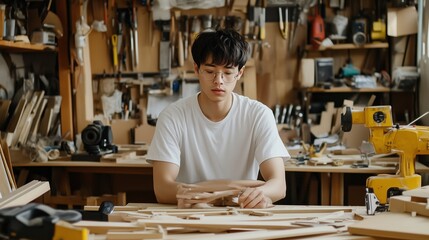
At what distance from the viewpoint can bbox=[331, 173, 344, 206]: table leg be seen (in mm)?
3660

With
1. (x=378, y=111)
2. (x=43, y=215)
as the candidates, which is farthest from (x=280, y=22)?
(x=43, y=215)

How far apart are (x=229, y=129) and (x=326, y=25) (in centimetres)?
215

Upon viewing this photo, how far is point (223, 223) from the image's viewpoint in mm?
1703

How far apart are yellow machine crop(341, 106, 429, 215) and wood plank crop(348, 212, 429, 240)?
256 millimetres

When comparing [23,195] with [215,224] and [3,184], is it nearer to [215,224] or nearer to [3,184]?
[215,224]

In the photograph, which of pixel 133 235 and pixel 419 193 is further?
pixel 419 193

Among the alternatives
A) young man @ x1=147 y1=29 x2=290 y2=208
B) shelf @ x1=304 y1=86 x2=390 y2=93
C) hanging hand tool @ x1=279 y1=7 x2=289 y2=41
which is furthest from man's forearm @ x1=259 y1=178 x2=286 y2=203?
hanging hand tool @ x1=279 y1=7 x2=289 y2=41

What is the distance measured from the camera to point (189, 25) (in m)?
4.51

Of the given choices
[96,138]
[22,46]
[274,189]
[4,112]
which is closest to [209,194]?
[274,189]

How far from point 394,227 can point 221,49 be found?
1.13 m

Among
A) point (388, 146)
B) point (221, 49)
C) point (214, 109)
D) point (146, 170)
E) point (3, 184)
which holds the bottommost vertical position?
point (146, 170)

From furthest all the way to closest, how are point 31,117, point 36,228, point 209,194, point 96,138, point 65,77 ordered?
point 65,77 → point 31,117 → point 96,138 → point 209,194 → point 36,228

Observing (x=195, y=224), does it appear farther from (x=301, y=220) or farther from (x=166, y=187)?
(x=166, y=187)

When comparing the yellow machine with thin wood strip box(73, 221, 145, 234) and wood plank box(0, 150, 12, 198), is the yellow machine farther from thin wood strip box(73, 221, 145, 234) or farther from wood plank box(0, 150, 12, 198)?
wood plank box(0, 150, 12, 198)
